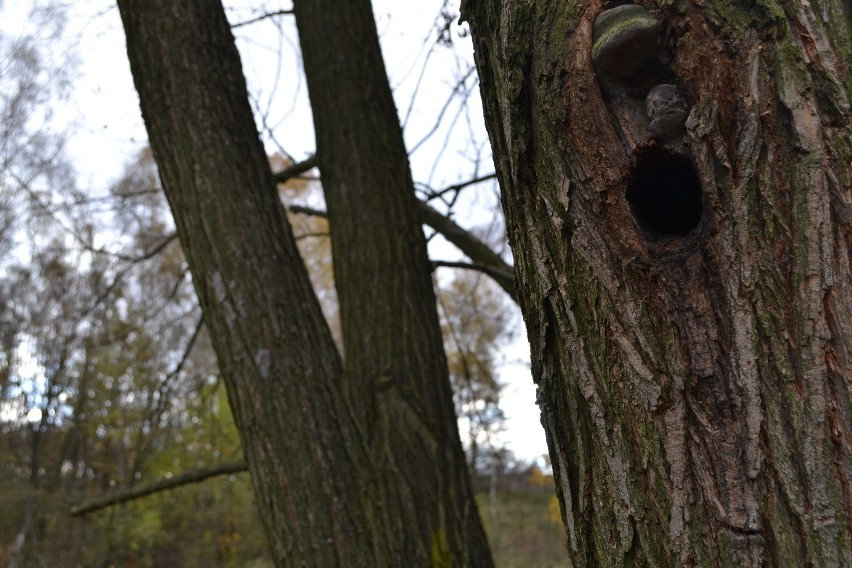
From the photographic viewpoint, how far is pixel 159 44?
2711 mm

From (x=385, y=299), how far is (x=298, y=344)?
0.49 m

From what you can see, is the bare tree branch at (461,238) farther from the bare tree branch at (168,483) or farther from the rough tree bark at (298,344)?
the bare tree branch at (168,483)

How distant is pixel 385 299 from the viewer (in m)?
2.93

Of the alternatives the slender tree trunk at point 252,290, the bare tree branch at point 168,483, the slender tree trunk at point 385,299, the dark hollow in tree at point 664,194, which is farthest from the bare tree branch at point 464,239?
the dark hollow in tree at point 664,194

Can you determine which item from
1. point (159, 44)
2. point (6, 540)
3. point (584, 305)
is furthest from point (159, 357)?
point (584, 305)

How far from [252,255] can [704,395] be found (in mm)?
1919

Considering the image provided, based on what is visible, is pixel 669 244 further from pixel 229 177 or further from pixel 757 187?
pixel 229 177

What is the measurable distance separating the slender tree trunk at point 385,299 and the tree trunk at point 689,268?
5.08ft

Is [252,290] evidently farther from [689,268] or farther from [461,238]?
[689,268]

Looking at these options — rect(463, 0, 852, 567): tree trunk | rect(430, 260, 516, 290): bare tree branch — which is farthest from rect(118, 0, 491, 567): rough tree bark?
rect(463, 0, 852, 567): tree trunk

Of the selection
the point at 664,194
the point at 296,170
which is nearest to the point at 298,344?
the point at 296,170

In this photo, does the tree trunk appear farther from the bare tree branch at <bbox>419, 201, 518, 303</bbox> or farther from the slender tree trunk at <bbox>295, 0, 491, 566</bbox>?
the bare tree branch at <bbox>419, 201, 518, 303</bbox>

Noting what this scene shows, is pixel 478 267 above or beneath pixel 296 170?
beneath

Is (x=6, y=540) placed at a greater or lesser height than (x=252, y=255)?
lesser
